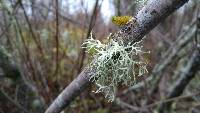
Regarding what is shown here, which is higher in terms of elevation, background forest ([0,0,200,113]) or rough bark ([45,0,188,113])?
background forest ([0,0,200,113])

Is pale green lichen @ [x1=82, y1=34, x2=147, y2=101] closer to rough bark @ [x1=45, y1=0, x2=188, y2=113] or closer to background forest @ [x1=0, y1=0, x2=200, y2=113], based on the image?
rough bark @ [x1=45, y1=0, x2=188, y2=113]

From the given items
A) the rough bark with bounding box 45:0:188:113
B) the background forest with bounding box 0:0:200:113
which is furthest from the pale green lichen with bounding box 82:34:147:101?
the background forest with bounding box 0:0:200:113

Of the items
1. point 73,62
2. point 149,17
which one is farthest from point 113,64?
point 73,62

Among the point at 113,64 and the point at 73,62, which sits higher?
the point at 73,62

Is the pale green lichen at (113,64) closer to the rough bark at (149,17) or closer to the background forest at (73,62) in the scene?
the rough bark at (149,17)

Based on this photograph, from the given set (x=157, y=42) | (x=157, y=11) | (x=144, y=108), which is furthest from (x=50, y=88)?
(x=157, y=42)

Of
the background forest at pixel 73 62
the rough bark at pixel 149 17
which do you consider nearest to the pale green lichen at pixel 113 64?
the rough bark at pixel 149 17

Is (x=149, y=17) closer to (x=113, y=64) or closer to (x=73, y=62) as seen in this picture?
(x=113, y=64)
